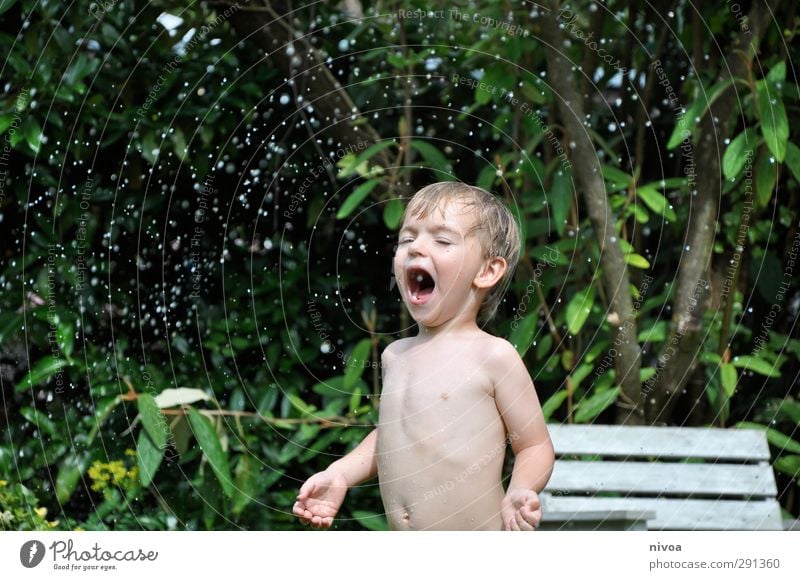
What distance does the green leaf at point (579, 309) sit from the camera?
1555 millimetres

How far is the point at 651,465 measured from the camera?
161 centimetres

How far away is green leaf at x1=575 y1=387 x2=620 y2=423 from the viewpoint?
1.60 metres

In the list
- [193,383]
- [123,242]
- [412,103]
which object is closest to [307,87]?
[412,103]

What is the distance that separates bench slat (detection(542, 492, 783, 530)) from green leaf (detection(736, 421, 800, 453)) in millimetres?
86

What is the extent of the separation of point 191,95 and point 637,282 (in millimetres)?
734

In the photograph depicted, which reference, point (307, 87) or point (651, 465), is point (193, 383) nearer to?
point (307, 87)

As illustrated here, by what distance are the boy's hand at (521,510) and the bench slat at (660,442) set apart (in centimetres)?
65

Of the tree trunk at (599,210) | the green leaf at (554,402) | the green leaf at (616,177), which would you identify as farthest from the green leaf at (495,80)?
the green leaf at (554,402)

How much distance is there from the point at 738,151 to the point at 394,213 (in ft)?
1.61

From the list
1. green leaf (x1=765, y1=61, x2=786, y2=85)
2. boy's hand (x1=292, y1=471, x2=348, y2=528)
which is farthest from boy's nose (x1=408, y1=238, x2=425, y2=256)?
green leaf (x1=765, y1=61, x2=786, y2=85)

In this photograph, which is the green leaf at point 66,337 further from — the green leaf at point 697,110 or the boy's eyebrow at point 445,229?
the green leaf at point 697,110

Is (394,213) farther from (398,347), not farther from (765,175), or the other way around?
(765,175)

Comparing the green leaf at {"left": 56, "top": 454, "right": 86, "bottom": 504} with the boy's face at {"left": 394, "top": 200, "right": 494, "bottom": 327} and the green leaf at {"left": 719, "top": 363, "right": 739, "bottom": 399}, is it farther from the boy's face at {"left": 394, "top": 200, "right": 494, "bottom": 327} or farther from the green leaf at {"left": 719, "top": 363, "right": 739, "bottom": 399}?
the green leaf at {"left": 719, "top": 363, "right": 739, "bottom": 399}

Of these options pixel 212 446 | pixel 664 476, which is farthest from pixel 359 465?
pixel 664 476
